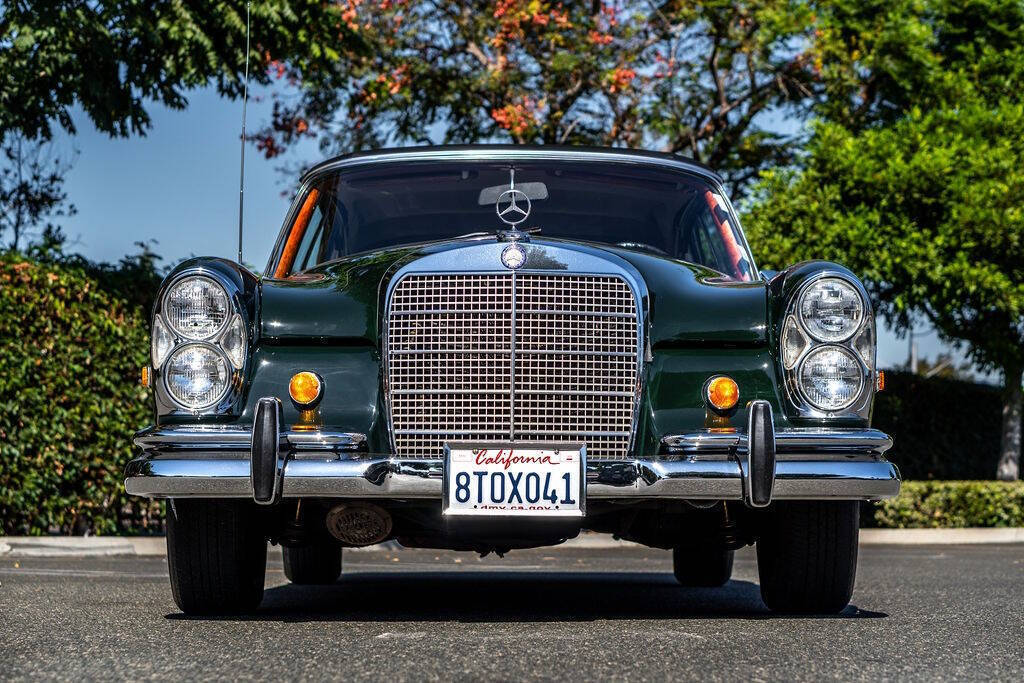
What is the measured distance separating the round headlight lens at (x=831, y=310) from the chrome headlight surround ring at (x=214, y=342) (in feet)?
6.39

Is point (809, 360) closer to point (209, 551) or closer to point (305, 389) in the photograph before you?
point (305, 389)

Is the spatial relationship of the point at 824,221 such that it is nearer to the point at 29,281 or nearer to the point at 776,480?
the point at 29,281

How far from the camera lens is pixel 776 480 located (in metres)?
4.76

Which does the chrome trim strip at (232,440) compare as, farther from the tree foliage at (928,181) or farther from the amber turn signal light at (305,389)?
the tree foliage at (928,181)

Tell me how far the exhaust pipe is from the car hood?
649mm

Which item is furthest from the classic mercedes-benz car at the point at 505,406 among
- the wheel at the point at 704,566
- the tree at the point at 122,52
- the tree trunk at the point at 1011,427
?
the tree trunk at the point at 1011,427

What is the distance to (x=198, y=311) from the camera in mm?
4953

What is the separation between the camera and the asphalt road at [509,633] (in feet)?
12.8

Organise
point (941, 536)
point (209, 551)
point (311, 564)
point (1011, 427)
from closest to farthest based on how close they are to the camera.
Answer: point (209, 551) → point (311, 564) → point (941, 536) → point (1011, 427)

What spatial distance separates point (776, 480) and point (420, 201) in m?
2.16

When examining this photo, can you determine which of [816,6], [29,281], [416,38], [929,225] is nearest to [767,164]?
[816,6]

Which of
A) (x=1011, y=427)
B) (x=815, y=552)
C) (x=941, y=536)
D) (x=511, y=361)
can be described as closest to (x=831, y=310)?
(x=815, y=552)

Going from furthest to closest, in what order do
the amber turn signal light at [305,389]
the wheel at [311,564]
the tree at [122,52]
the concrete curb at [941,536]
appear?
the concrete curb at [941,536], the tree at [122,52], the wheel at [311,564], the amber turn signal light at [305,389]

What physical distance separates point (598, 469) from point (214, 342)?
140cm
